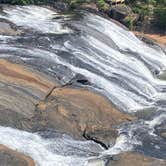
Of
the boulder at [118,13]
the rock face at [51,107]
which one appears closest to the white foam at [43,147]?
the rock face at [51,107]

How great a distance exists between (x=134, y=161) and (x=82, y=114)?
119 inches

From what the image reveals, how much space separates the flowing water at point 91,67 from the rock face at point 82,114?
17.4 inches

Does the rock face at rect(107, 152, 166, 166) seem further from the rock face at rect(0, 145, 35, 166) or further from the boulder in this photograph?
the boulder

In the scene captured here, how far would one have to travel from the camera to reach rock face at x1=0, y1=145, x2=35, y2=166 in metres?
14.1

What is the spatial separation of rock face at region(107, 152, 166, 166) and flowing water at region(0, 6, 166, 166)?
1.92 ft

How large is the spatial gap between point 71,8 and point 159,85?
1045cm


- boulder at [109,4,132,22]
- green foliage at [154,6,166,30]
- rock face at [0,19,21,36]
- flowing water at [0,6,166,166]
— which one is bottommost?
green foliage at [154,6,166,30]

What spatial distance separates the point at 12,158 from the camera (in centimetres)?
1422

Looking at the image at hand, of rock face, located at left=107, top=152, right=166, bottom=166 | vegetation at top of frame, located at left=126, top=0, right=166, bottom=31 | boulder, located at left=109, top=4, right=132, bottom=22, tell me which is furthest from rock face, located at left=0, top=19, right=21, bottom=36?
vegetation at top of frame, located at left=126, top=0, right=166, bottom=31

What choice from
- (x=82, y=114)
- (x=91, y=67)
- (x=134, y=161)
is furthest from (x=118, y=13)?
(x=134, y=161)

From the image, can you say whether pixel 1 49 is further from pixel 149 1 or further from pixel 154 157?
pixel 149 1

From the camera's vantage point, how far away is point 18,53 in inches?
822

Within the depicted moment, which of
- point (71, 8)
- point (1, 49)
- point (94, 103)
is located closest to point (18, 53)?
point (1, 49)

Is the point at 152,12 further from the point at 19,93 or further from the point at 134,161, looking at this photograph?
the point at 134,161
